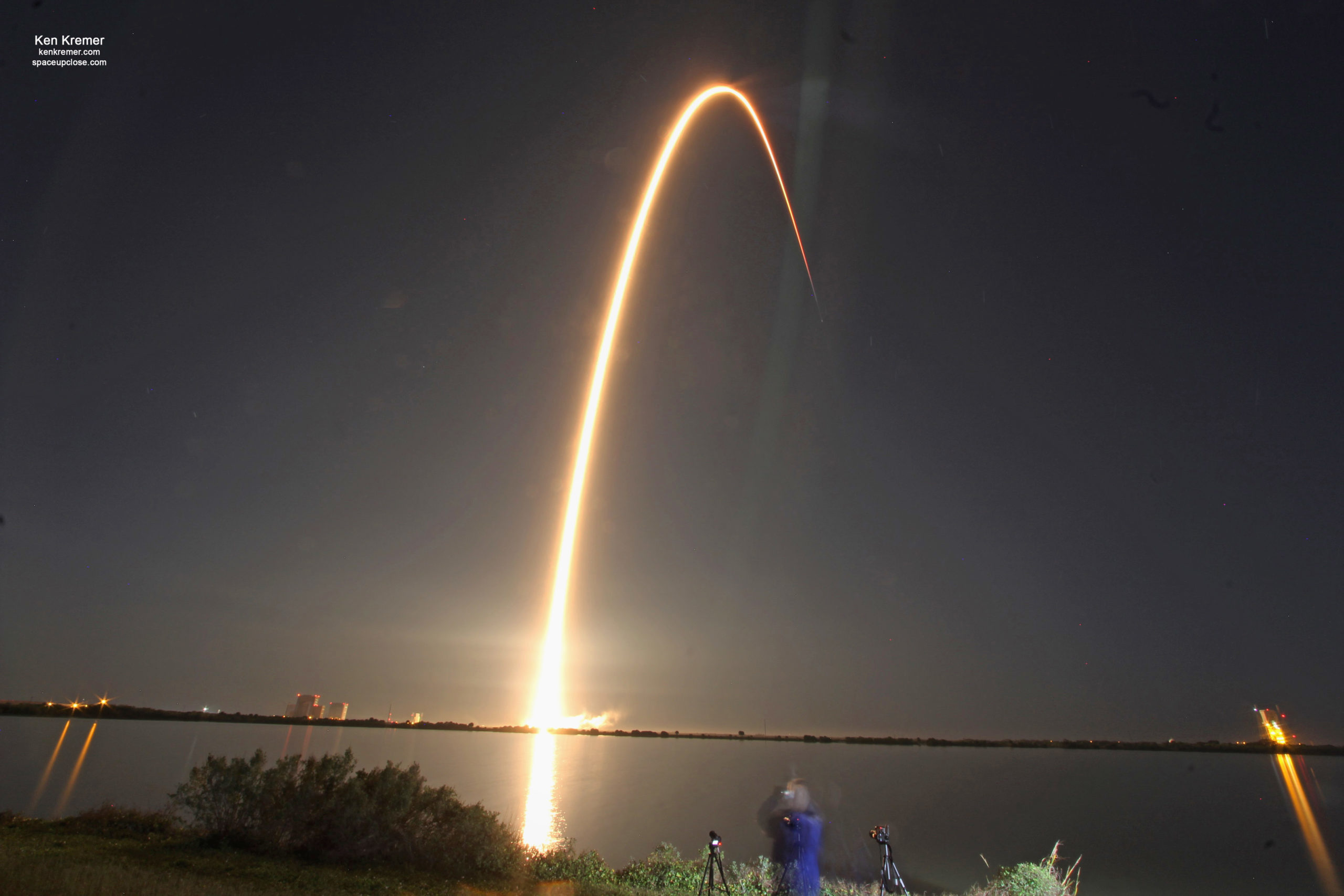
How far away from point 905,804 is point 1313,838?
28.4 metres

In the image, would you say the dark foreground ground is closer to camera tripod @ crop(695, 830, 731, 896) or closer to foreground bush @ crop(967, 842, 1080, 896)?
foreground bush @ crop(967, 842, 1080, 896)

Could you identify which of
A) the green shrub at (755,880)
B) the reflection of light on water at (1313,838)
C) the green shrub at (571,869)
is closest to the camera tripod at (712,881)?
the green shrub at (755,880)

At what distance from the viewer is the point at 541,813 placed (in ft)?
153

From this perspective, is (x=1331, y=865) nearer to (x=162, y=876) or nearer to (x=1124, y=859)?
(x=1124, y=859)

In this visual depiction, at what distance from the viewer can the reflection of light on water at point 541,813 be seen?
109ft

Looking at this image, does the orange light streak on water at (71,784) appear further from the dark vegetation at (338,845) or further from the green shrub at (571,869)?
the green shrub at (571,869)

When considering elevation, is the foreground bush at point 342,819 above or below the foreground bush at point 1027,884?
above

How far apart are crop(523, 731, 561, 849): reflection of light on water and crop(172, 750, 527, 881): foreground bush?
383 cm

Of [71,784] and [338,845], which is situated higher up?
[338,845]

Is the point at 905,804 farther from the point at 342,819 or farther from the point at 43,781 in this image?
the point at 43,781

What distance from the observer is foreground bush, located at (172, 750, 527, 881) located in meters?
14.9

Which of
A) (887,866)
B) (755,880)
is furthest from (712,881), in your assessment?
(887,866)

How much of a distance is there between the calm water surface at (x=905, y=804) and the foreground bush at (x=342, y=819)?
14600 mm

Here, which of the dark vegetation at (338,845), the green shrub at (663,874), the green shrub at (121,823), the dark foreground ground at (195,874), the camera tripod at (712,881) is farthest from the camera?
the green shrub at (663,874)
